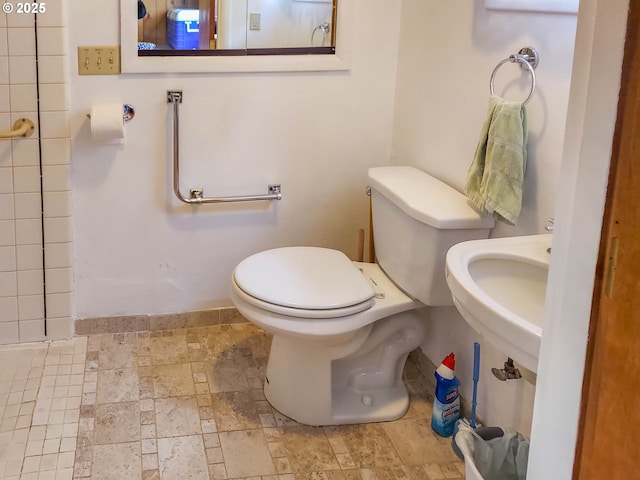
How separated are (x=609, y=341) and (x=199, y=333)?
2217mm

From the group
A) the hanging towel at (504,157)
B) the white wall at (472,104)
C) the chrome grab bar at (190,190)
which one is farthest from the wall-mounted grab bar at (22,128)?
the hanging towel at (504,157)

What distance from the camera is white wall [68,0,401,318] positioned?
2752 mm

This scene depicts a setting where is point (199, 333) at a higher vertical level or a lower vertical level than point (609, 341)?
lower

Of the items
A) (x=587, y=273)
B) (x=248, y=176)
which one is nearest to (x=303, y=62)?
(x=248, y=176)

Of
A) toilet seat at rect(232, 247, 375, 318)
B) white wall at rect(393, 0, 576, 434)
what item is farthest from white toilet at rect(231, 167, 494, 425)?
white wall at rect(393, 0, 576, 434)

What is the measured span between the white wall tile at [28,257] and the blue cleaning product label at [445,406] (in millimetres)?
1440

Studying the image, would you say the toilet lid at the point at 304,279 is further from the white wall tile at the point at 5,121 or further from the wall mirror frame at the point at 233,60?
the white wall tile at the point at 5,121

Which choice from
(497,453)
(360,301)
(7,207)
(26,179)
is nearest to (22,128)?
(26,179)

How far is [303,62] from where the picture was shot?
111 inches

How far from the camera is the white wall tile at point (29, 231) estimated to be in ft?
8.82

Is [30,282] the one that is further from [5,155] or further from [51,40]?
[51,40]

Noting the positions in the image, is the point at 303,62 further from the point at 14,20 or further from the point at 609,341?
the point at 609,341

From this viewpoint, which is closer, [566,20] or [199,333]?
[566,20]

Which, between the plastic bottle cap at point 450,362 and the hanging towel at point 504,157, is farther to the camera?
the plastic bottle cap at point 450,362
